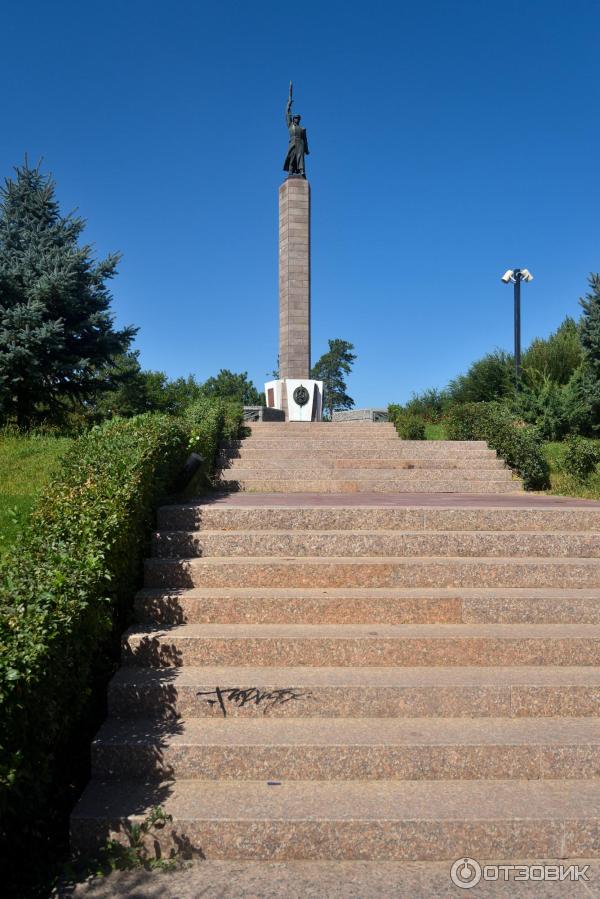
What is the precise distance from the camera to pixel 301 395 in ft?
64.2

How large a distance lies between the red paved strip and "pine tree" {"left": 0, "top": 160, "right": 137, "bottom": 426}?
552 cm

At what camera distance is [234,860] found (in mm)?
2787

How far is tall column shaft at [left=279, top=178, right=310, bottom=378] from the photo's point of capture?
20.3 metres

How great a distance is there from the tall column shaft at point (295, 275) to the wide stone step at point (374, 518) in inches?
604

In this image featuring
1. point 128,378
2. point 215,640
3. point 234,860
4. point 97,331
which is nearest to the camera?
point 234,860

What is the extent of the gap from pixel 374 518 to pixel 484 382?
718 inches

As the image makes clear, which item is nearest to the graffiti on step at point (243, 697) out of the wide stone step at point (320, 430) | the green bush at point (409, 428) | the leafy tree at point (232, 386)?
the wide stone step at point (320, 430)

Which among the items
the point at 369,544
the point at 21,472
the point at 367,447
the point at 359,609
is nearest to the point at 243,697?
the point at 359,609

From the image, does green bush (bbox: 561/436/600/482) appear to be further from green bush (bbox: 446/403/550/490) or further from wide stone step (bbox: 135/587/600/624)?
wide stone step (bbox: 135/587/600/624)

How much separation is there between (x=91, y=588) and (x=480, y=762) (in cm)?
226

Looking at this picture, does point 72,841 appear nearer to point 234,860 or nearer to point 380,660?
point 234,860

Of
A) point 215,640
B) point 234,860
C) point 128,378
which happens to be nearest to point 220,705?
point 215,640

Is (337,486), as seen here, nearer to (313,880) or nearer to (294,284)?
(313,880)

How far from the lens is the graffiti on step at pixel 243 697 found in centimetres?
350
